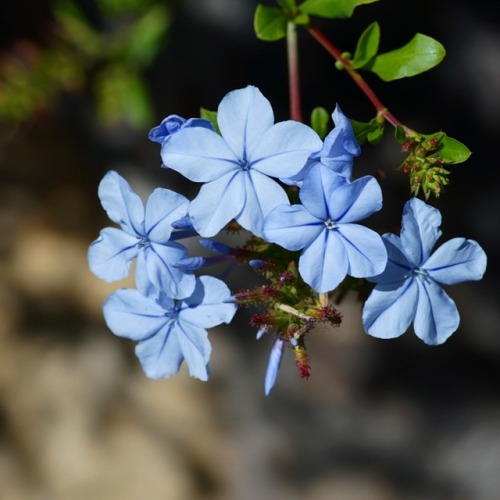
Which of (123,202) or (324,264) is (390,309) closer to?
(324,264)

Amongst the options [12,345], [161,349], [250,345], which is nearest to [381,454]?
[250,345]

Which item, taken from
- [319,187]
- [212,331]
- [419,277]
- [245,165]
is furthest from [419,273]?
[212,331]

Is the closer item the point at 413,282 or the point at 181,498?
the point at 413,282

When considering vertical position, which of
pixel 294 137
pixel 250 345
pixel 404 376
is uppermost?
pixel 294 137

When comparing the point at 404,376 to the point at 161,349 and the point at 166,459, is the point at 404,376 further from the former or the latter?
the point at 161,349

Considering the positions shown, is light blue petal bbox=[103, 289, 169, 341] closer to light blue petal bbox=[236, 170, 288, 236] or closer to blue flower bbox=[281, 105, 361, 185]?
light blue petal bbox=[236, 170, 288, 236]

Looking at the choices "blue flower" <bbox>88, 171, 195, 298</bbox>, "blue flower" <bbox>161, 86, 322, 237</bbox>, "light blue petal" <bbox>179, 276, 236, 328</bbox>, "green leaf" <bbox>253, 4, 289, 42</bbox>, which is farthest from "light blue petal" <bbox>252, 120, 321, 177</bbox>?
"green leaf" <bbox>253, 4, 289, 42</bbox>
